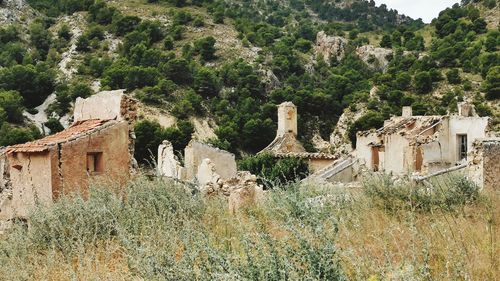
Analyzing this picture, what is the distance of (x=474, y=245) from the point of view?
5.42 m

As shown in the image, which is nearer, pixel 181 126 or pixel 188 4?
pixel 181 126

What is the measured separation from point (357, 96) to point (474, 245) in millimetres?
49271

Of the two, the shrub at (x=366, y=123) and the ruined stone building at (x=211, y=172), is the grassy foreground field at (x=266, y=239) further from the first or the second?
the shrub at (x=366, y=123)

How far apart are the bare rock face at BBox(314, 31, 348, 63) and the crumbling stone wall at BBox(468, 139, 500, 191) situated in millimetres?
68482

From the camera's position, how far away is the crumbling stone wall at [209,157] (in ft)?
67.3

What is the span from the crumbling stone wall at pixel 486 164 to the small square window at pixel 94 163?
828 cm

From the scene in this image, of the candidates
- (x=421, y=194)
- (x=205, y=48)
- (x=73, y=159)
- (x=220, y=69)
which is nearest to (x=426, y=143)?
(x=421, y=194)

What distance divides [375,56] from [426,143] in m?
50.6

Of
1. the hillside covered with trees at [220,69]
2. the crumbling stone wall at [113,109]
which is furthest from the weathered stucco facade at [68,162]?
the hillside covered with trees at [220,69]

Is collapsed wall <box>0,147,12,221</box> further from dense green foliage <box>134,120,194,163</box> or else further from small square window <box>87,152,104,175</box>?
dense green foliage <box>134,120,194,163</box>

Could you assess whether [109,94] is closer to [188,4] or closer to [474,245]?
[474,245]

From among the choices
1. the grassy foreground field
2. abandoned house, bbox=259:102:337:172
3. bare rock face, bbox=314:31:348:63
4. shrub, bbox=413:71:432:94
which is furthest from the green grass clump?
bare rock face, bbox=314:31:348:63

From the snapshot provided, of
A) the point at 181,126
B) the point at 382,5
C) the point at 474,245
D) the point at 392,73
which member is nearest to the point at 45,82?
the point at 181,126

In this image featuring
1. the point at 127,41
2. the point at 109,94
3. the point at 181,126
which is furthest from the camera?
the point at 127,41
